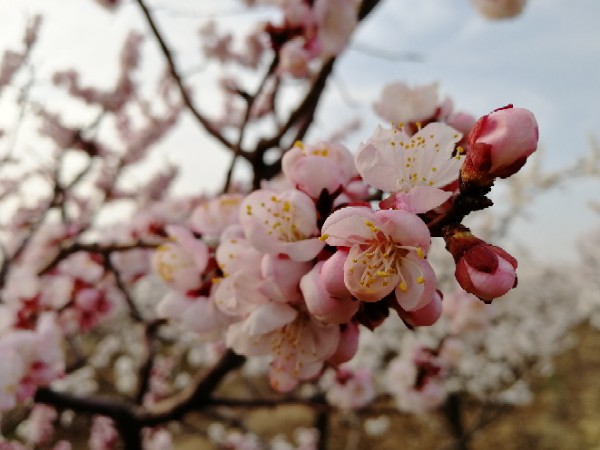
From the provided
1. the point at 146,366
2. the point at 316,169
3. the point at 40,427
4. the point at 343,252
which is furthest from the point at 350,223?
the point at 40,427

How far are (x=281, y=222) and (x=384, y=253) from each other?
15 centimetres

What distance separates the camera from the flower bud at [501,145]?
41 cm

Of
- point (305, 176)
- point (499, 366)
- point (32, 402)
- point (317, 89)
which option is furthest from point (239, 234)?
point (499, 366)

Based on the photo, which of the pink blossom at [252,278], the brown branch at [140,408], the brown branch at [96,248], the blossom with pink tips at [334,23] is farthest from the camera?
the brown branch at [140,408]

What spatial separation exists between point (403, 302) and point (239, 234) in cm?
25

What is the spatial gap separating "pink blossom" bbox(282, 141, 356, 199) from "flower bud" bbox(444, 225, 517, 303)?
0.18 meters

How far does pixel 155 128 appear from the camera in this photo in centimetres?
323

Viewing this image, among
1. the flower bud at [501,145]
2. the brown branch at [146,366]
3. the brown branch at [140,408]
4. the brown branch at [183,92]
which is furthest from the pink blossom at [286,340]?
the brown branch at [146,366]

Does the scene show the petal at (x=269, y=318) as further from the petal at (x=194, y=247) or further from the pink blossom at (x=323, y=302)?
the petal at (x=194, y=247)

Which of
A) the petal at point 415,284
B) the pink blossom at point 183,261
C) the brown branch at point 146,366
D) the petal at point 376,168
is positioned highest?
the petal at point 376,168

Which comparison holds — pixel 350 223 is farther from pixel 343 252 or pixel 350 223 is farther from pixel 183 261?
pixel 183 261

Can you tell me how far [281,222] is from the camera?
0.55 metres

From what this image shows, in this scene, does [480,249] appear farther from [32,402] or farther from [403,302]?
[32,402]

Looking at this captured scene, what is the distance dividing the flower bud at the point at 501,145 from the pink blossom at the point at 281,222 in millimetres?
174
